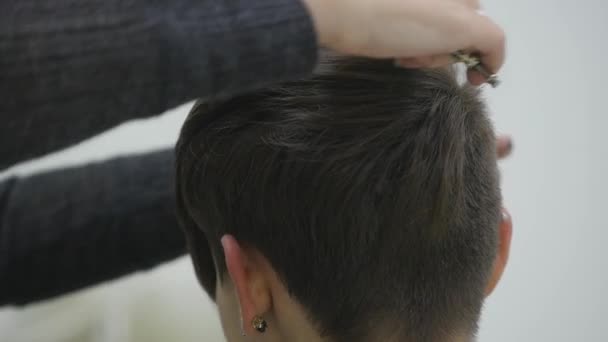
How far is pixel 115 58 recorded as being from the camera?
373mm

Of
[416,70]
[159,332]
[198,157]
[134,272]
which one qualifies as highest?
[416,70]

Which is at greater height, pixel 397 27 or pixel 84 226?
pixel 397 27

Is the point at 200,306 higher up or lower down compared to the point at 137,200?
lower down

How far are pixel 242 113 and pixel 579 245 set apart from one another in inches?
28.2

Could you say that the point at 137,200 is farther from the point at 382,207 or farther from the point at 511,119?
the point at 511,119

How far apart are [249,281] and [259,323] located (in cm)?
5

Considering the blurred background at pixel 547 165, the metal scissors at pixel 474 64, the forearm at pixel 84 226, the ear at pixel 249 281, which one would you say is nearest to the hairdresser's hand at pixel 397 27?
the metal scissors at pixel 474 64

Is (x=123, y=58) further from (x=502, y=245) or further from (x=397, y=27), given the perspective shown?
(x=502, y=245)

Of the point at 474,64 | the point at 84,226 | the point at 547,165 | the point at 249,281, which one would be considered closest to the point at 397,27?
the point at 474,64

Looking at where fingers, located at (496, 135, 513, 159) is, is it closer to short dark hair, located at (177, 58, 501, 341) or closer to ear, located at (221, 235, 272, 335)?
short dark hair, located at (177, 58, 501, 341)

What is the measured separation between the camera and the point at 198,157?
55cm

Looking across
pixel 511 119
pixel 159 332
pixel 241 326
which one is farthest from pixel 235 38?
pixel 511 119

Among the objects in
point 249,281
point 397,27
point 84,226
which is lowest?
point 84,226

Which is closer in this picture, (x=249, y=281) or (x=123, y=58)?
(x=123, y=58)
